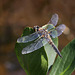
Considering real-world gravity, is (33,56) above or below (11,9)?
below

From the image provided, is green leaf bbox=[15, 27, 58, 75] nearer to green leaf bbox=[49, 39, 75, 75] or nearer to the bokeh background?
green leaf bbox=[49, 39, 75, 75]

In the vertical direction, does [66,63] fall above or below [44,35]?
below

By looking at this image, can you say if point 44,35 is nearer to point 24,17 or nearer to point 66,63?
point 66,63

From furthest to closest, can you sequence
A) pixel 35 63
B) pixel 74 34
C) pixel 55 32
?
1. pixel 74 34
2. pixel 55 32
3. pixel 35 63

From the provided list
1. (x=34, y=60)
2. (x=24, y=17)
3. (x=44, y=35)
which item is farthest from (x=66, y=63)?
(x=24, y=17)

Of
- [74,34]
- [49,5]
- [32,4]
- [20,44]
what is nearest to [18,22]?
[32,4]

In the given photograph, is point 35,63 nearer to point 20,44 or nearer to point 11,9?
point 20,44

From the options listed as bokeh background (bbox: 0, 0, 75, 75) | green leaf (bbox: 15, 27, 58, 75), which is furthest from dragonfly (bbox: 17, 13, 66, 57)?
bokeh background (bbox: 0, 0, 75, 75)
